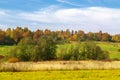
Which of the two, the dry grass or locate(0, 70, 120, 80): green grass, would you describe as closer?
locate(0, 70, 120, 80): green grass

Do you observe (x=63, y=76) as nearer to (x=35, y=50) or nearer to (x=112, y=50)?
(x=35, y=50)

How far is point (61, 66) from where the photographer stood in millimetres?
51219

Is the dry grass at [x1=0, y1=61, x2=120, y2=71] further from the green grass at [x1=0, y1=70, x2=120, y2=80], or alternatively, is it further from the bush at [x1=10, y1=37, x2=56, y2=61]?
the bush at [x1=10, y1=37, x2=56, y2=61]

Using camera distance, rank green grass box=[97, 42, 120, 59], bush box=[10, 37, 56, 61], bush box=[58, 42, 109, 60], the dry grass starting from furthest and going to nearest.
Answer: green grass box=[97, 42, 120, 59], bush box=[58, 42, 109, 60], bush box=[10, 37, 56, 61], the dry grass

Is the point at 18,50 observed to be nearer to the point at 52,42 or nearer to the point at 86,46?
the point at 52,42

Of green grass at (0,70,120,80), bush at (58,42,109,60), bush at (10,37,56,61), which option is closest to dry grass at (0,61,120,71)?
green grass at (0,70,120,80)

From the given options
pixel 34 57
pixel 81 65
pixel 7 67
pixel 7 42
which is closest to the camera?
pixel 7 67

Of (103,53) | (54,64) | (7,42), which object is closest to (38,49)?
(103,53)

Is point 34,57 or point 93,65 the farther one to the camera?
point 34,57

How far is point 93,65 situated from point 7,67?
1340cm

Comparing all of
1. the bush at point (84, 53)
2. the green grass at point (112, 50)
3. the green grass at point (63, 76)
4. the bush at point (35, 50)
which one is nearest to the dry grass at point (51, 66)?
the green grass at point (63, 76)

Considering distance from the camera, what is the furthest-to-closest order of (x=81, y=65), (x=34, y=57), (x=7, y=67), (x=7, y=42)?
1. (x=7, y=42)
2. (x=34, y=57)
3. (x=81, y=65)
4. (x=7, y=67)

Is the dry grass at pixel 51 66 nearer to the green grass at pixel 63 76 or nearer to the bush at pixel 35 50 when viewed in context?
the green grass at pixel 63 76

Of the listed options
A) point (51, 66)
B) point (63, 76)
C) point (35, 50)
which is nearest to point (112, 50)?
point (35, 50)
